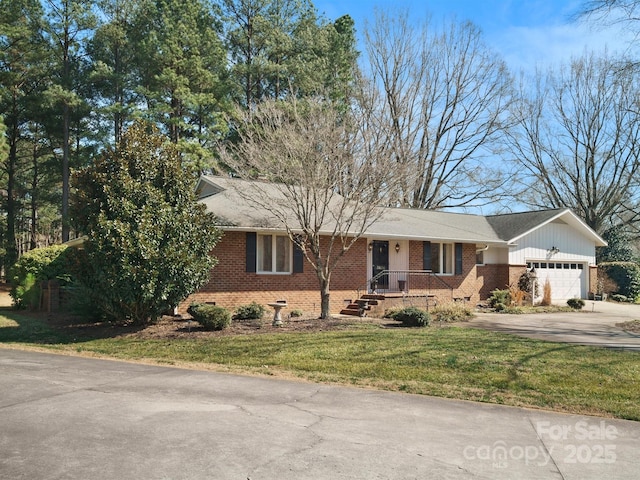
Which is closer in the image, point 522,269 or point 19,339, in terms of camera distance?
point 19,339

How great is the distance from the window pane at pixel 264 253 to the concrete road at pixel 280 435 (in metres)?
10.1

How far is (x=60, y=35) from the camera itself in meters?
32.1

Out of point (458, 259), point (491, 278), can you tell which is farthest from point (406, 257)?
point (491, 278)

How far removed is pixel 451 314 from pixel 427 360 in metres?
7.13

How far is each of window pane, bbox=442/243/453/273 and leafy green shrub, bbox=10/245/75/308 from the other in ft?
49.1

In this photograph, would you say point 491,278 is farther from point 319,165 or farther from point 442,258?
point 319,165

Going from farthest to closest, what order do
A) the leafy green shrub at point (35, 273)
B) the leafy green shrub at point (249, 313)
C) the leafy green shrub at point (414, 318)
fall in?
the leafy green shrub at point (35, 273), the leafy green shrub at point (249, 313), the leafy green shrub at point (414, 318)

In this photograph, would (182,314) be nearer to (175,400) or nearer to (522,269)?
(175,400)

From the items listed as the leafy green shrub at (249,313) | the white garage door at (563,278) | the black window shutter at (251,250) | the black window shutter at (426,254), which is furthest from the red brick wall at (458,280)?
the leafy green shrub at (249,313)

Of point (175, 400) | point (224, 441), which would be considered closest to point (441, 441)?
point (224, 441)

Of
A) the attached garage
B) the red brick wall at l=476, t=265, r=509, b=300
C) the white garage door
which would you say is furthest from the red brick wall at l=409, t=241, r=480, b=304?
the white garage door

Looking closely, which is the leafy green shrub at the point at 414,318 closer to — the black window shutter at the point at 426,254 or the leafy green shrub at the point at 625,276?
the black window shutter at the point at 426,254

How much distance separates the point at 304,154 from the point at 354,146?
1735 mm

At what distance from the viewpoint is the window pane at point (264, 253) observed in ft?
60.5
